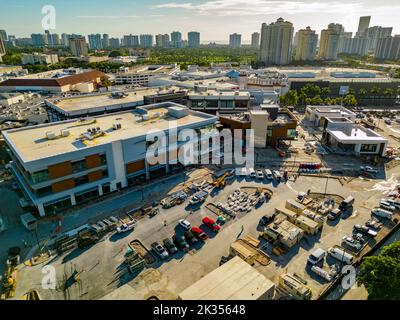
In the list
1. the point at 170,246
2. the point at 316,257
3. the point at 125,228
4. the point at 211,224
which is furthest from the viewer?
the point at 211,224

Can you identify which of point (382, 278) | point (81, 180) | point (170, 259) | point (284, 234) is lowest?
point (170, 259)

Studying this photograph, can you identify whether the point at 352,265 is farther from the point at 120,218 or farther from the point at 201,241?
the point at 120,218

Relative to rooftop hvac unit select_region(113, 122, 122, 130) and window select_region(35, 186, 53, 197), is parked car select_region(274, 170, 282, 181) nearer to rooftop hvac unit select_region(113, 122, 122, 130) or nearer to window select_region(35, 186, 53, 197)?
rooftop hvac unit select_region(113, 122, 122, 130)

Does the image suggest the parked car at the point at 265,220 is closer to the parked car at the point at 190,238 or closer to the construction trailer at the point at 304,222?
the construction trailer at the point at 304,222

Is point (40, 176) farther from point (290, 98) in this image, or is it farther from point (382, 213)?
point (290, 98)

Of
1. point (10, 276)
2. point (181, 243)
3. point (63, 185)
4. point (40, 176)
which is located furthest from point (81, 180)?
point (181, 243)
